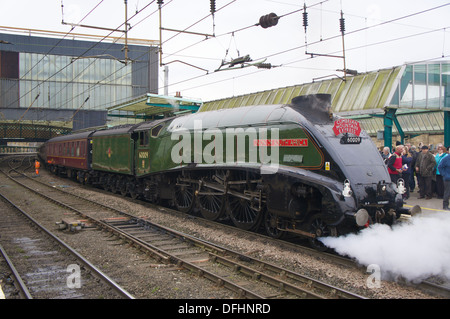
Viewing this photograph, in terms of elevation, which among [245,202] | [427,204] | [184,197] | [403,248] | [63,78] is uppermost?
[63,78]

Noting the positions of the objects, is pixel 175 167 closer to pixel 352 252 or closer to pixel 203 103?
pixel 352 252

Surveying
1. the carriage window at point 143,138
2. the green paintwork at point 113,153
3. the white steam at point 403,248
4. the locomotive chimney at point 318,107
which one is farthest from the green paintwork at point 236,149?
the green paintwork at point 113,153

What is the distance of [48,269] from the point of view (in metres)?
6.88

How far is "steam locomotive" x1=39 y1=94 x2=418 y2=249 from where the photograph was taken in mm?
7156

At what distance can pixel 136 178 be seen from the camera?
573 inches

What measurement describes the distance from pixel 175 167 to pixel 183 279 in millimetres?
5742

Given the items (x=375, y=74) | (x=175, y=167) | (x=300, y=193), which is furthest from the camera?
(x=375, y=74)

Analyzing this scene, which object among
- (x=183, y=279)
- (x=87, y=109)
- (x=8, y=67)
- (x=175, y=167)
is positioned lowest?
(x=183, y=279)

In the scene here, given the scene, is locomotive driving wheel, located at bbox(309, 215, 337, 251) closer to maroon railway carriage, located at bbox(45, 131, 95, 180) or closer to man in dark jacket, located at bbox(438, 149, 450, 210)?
man in dark jacket, located at bbox(438, 149, 450, 210)

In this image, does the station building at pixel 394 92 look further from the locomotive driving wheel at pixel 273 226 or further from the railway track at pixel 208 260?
the railway track at pixel 208 260

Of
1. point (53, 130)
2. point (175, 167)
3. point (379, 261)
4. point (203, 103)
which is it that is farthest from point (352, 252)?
point (53, 130)

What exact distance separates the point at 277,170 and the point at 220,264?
2.19 m

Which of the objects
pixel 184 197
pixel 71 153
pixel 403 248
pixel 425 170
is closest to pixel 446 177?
pixel 425 170

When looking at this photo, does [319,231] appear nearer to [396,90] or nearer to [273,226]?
[273,226]
